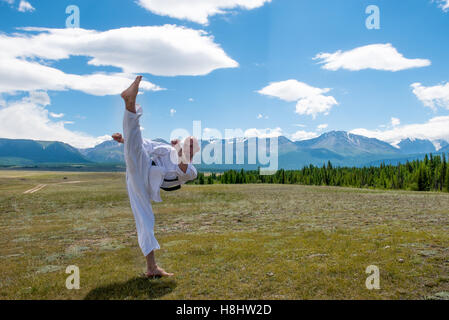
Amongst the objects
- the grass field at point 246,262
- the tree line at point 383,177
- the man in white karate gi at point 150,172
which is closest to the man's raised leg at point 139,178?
the man in white karate gi at point 150,172

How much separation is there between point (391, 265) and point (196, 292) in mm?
5108

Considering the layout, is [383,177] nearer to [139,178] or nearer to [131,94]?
[139,178]

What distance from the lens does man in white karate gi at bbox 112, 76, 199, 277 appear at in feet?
22.9

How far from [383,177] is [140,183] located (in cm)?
12413

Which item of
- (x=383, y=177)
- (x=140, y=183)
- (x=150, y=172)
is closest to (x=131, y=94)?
(x=150, y=172)

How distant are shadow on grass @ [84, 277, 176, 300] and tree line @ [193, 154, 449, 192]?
10404 centimetres

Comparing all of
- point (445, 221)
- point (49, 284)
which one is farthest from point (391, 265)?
point (445, 221)

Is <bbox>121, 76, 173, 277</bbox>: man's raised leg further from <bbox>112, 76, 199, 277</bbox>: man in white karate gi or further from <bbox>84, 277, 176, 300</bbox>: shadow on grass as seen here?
<bbox>84, 277, 176, 300</bbox>: shadow on grass

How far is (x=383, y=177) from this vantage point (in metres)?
115

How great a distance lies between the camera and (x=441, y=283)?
6.86 m

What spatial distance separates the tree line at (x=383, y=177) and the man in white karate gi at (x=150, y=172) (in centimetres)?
10379

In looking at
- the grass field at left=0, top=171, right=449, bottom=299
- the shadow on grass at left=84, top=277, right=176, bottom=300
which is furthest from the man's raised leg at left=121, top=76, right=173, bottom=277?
the grass field at left=0, top=171, right=449, bottom=299

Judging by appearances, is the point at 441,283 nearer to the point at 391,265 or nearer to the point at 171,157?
the point at 391,265

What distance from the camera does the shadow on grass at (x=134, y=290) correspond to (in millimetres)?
6399
